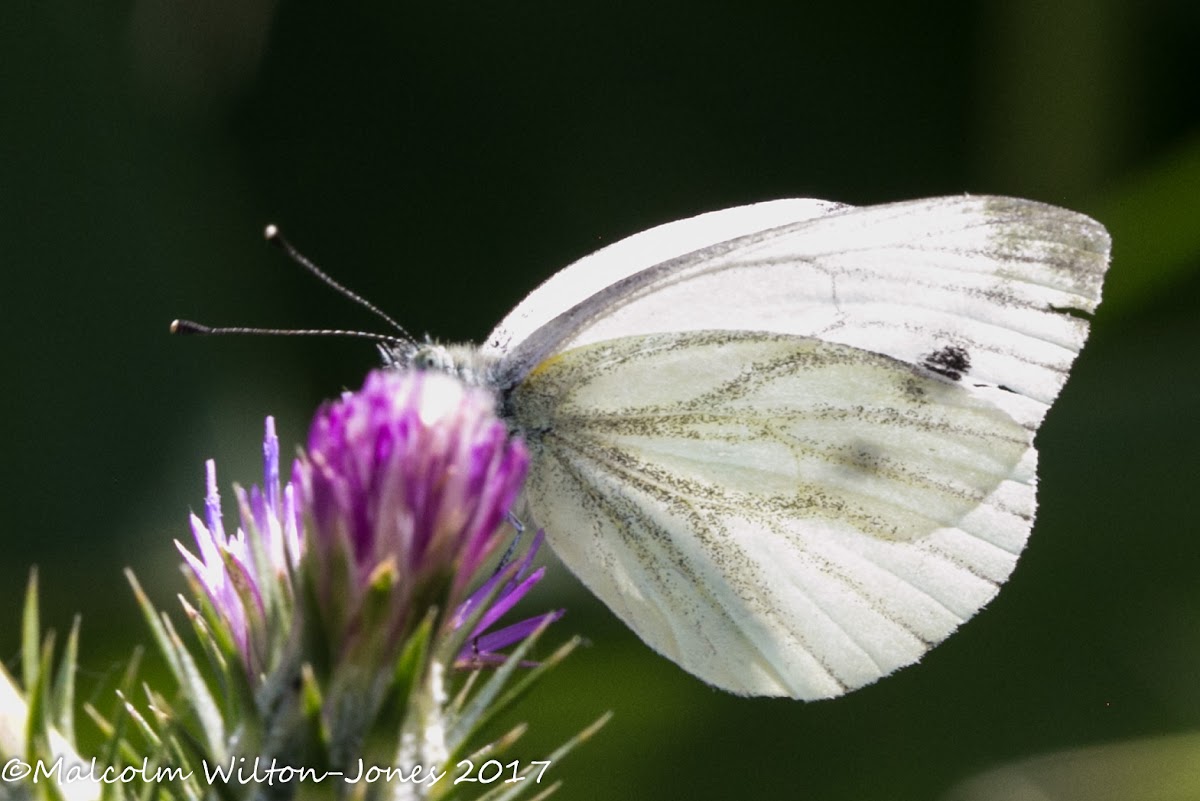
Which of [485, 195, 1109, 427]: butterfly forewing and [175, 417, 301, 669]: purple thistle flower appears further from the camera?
[485, 195, 1109, 427]: butterfly forewing

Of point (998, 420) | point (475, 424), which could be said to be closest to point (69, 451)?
Result: point (998, 420)

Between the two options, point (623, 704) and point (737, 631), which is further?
point (623, 704)

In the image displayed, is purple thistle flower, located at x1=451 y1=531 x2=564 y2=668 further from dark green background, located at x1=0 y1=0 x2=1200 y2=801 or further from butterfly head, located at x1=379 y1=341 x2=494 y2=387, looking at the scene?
dark green background, located at x1=0 y1=0 x2=1200 y2=801

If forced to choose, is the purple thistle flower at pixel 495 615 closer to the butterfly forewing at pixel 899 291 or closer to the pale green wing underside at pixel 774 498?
the pale green wing underside at pixel 774 498

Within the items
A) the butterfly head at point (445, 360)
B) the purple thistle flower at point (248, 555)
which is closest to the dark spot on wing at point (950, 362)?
the butterfly head at point (445, 360)

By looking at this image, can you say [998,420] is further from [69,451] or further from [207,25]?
[207,25]

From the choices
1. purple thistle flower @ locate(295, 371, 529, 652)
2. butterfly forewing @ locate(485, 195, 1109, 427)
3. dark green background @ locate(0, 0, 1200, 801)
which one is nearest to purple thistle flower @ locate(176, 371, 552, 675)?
purple thistle flower @ locate(295, 371, 529, 652)

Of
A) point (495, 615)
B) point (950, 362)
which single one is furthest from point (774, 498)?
point (495, 615)
